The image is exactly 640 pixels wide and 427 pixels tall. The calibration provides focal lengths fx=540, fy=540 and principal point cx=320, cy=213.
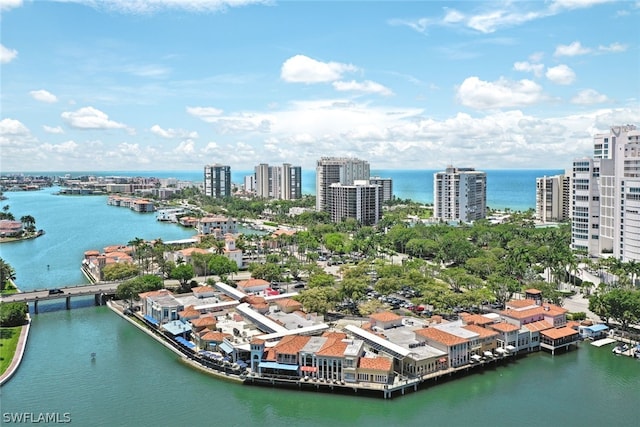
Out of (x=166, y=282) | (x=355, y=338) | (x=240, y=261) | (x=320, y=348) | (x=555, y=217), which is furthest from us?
(x=555, y=217)

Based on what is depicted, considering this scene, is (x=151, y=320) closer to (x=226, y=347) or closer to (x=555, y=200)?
(x=226, y=347)

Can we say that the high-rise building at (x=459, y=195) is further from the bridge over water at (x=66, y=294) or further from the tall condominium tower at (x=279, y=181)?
the bridge over water at (x=66, y=294)

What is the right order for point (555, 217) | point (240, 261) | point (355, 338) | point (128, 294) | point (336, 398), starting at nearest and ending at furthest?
point (336, 398) < point (355, 338) < point (128, 294) < point (240, 261) < point (555, 217)

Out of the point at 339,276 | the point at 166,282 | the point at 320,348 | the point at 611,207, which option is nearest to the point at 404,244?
the point at 339,276

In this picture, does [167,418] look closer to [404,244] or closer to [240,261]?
[240,261]

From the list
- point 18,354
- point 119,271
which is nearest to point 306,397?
point 18,354

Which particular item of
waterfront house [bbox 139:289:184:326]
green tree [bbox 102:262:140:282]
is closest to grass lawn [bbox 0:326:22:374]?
waterfront house [bbox 139:289:184:326]
